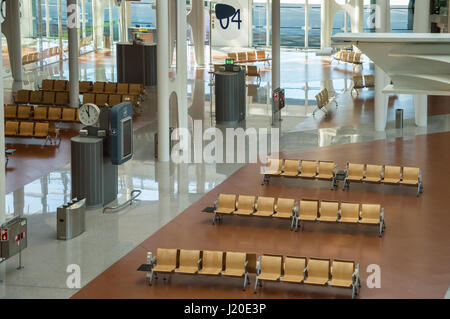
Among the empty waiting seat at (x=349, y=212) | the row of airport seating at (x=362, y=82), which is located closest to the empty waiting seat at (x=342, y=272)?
the empty waiting seat at (x=349, y=212)

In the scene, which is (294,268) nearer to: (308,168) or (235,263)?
(235,263)

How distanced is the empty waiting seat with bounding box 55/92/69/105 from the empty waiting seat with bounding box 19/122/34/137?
17.6 feet

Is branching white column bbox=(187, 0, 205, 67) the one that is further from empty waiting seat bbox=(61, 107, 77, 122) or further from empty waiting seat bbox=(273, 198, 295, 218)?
empty waiting seat bbox=(273, 198, 295, 218)

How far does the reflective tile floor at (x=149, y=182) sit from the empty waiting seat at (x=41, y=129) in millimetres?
1988

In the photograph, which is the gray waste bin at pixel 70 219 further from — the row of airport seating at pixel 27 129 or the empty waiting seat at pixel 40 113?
the empty waiting seat at pixel 40 113

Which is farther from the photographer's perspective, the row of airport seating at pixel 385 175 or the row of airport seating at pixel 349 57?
the row of airport seating at pixel 349 57

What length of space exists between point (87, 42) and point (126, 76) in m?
12.4

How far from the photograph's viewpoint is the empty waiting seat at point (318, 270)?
14789 mm

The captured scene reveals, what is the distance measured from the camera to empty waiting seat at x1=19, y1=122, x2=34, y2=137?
25.6 metres

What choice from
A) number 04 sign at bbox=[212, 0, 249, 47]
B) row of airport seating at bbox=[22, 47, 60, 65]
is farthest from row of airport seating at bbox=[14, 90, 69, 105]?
number 04 sign at bbox=[212, 0, 249, 47]

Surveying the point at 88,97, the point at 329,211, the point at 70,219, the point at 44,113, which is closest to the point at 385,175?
the point at 329,211

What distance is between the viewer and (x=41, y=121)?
28.1 m
